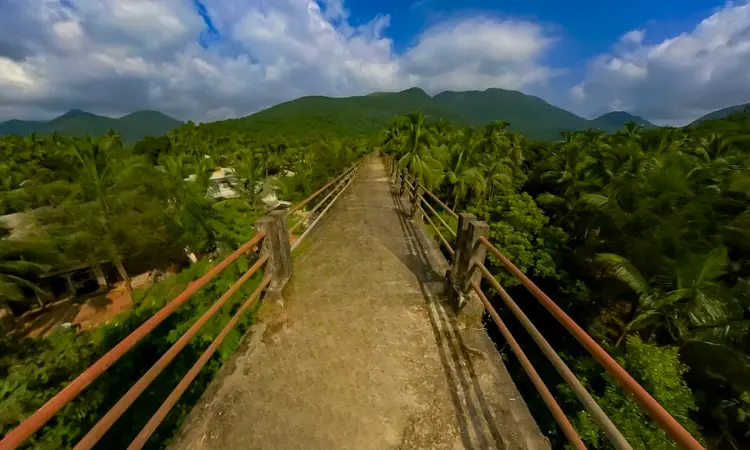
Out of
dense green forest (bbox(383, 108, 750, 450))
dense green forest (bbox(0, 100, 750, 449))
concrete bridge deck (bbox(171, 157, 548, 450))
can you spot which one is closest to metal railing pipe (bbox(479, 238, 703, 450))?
concrete bridge deck (bbox(171, 157, 548, 450))

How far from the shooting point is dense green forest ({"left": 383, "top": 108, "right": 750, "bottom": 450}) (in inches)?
290

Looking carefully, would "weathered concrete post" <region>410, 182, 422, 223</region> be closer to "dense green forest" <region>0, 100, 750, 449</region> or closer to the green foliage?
"dense green forest" <region>0, 100, 750, 449</region>

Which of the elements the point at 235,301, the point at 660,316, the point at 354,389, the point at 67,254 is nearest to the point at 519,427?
the point at 354,389

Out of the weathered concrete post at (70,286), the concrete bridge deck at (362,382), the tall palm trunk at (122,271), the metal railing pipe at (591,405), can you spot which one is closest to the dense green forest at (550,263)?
the tall palm trunk at (122,271)

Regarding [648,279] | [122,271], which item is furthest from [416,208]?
[122,271]

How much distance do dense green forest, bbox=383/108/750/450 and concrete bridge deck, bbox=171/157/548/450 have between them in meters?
5.61

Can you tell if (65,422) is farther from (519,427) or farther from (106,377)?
(519,427)

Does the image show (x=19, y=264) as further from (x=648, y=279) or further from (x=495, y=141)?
(x=495, y=141)

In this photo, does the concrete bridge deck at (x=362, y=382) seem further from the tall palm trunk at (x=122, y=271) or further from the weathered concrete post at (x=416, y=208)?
the tall palm trunk at (x=122, y=271)

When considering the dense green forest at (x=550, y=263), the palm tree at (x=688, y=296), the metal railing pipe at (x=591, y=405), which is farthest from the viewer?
the palm tree at (x=688, y=296)

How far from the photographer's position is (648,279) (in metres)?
9.23

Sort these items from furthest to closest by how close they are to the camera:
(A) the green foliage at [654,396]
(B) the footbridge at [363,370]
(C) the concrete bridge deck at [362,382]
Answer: (A) the green foliage at [654,396] < (C) the concrete bridge deck at [362,382] < (B) the footbridge at [363,370]

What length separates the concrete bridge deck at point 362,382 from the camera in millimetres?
2273

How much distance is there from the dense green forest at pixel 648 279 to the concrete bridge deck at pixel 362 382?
5605mm
